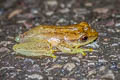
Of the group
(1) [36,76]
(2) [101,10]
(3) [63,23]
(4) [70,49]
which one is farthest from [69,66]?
(2) [101,10]

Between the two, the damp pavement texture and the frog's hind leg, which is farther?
the frog's hind leg

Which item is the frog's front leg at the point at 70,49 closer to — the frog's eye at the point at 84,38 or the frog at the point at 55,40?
the frog at the point at 55,40

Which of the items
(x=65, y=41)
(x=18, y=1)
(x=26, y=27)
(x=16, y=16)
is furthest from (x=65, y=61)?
(x=18, y=1)

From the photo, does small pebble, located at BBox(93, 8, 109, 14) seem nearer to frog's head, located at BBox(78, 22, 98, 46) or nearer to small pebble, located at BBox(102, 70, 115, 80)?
frog's head, located at BBox(78, 22, 98, 46)

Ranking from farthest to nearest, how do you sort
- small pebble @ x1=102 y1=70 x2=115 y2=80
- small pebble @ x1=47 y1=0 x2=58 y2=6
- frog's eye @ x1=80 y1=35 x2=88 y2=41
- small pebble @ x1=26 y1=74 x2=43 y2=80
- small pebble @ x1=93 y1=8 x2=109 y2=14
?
1. small pebble @ x1=47 y1=0 x2=58 y2=6
2. small pebble @ x1=93 y1=8 x2=109 y2=14
3. frog's eye @ x1=80 y1=35 x2=88 y2=41
4. small pebble @ x1=26 y1=74 x2=43 y2=80
5. small pebble @ x1=102 y1=70 x2=115 y2=80

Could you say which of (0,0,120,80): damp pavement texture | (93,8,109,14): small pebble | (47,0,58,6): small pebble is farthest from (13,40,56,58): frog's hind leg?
(47,0,58,6): small pebble

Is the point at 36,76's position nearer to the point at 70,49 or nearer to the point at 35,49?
the point at 35,49

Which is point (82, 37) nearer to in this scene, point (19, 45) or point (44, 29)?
point (44, 29)
